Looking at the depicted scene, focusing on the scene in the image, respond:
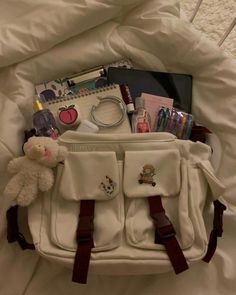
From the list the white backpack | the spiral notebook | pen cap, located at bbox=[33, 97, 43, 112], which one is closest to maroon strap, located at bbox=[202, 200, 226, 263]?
the white backpack

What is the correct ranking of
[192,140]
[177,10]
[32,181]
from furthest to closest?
[177,10]
[192,140]
[32,181]

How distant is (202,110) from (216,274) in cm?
35

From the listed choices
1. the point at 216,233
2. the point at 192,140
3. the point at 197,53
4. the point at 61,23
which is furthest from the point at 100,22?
the point at 216,233

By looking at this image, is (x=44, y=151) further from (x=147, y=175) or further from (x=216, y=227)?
(x=216, y=227)

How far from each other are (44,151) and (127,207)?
186mm

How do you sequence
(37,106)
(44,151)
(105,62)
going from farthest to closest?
(105,62)
(37,106)
(44,151)

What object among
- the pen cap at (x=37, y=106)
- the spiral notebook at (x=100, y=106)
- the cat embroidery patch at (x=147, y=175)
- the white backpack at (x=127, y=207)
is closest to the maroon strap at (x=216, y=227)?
the white backpack at (x=127, y=207)

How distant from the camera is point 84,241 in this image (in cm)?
76

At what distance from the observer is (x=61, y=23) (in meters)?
0.94

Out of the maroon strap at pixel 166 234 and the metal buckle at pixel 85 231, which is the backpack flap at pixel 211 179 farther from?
the metal buckle at pixel 85 231

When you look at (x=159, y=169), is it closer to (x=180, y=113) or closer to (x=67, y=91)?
(x=180, y=113)

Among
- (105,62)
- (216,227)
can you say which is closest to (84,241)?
(216,227)

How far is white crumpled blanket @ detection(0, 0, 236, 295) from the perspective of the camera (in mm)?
847

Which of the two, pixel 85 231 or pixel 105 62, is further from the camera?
pixel 105 62
